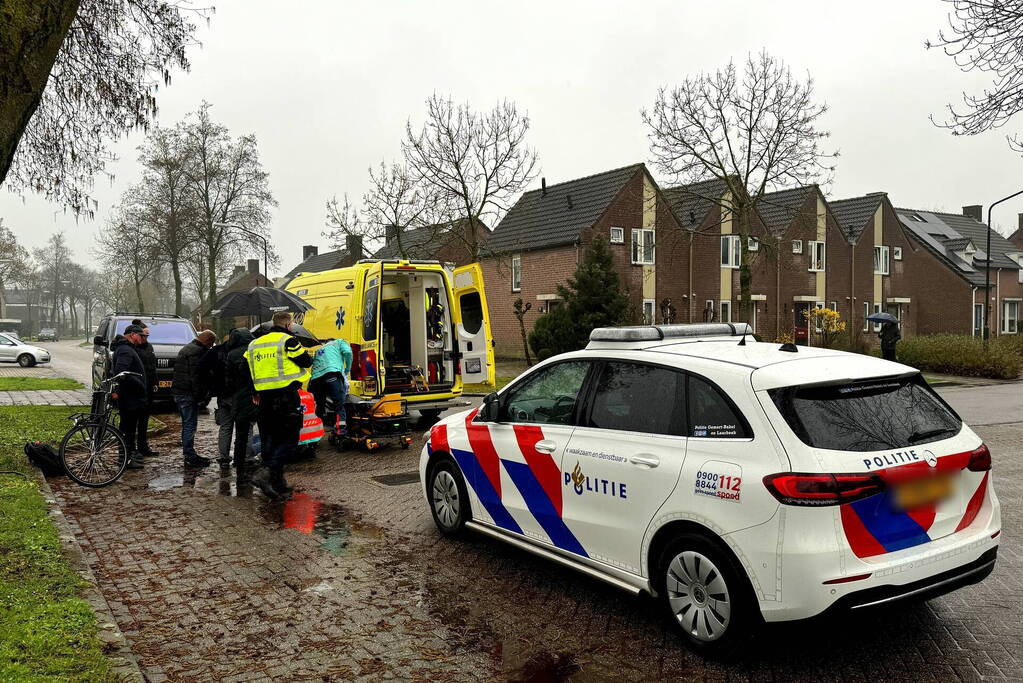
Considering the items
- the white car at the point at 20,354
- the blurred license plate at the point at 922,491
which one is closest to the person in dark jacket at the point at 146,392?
the blurred license plate at the point at 922,491

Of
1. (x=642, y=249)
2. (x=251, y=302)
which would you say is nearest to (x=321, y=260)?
(x=642, y=249)

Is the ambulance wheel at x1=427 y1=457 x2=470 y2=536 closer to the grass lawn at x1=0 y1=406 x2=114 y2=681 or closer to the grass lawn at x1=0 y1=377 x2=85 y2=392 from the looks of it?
the grass lawn at x1=0 y1=406 x2=114 y2=681

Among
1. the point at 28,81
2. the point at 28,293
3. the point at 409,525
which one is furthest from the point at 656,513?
the point at 28,293

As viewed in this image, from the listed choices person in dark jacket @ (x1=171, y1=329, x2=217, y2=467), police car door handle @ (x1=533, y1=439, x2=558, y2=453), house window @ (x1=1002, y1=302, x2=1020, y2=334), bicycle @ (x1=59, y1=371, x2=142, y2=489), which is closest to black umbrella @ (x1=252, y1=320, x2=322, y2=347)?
person in dark jacket @ (x1=171, y1=329, x2=217, y2=467)

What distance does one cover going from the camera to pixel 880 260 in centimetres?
4281

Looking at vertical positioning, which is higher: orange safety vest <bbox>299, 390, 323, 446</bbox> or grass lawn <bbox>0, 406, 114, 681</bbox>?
orange safety vest <bbox>299, 390, 323, 446</bbox>

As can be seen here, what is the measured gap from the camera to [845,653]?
161 inches

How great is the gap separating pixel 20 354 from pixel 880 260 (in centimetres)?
4268

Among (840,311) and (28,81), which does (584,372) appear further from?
(840,311)

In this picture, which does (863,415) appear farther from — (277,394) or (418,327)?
(418,327)

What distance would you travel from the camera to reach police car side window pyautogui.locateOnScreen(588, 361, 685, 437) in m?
4.38

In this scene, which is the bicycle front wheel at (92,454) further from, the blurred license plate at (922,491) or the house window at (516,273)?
the house window at (516,273)

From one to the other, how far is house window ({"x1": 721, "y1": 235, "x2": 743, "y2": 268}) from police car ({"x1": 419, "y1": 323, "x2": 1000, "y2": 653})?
3239 cm

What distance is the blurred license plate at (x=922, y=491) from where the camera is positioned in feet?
12.6
